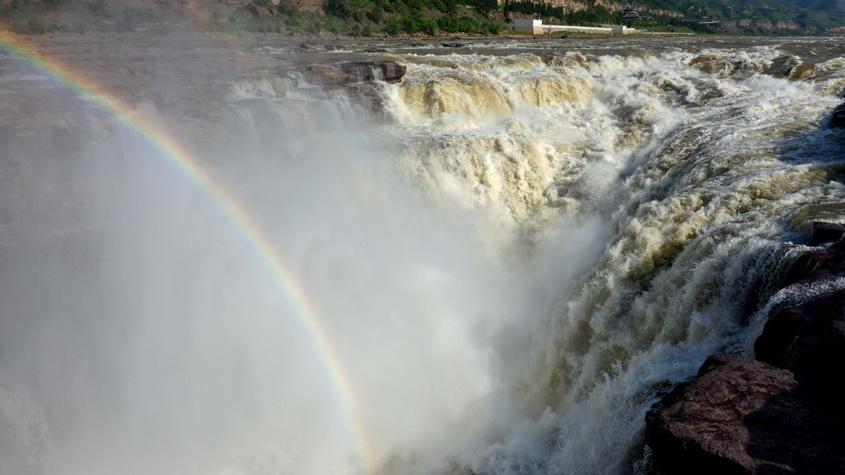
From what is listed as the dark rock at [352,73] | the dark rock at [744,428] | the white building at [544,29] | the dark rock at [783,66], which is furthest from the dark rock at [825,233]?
the white building at [544,29]

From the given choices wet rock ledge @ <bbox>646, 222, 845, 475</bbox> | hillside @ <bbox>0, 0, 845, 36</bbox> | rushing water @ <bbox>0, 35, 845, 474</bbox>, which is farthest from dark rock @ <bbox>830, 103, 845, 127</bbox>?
hillside @ <bbox>0, 0, 845, 36</bbox>

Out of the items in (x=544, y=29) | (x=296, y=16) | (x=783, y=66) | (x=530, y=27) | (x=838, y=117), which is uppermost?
(x=296, y=16)

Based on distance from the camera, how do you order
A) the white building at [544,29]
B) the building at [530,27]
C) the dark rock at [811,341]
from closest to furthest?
the dark rock at [811,341] → the building at [530,27] → the white building at [544,29]

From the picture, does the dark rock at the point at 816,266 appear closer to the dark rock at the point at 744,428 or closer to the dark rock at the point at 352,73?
the dark rock at the point at 744,428

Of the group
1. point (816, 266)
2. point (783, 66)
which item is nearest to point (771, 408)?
point (816, 266)

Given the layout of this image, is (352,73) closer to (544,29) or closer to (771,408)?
(771,408)
